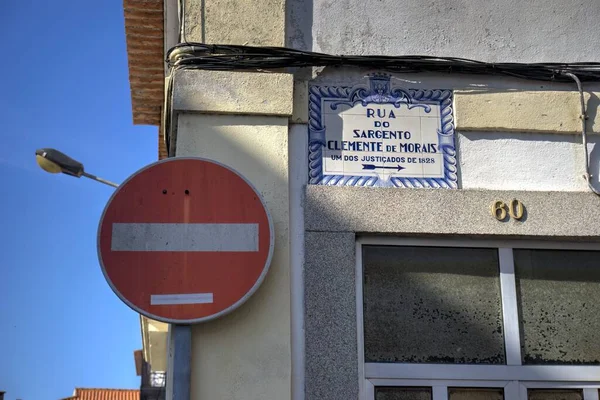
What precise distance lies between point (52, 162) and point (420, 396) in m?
6.00

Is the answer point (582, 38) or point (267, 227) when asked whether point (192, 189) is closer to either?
point (267, 227)

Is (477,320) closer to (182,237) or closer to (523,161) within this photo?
(523,161)

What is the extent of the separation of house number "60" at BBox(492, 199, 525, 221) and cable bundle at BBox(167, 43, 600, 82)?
765 millimetres

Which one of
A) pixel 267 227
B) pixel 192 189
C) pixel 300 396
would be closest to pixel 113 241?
pixel 192 189

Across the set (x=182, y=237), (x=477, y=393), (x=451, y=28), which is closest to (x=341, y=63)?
(x=451, y=28)

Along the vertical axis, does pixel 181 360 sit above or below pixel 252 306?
below

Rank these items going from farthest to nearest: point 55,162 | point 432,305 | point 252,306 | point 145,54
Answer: point 55,162 → point 145,54 → point 432,305 → point 252,306

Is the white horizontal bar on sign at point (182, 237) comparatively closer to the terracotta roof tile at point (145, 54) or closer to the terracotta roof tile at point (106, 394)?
the terracotta roof tile at point (145, 54)

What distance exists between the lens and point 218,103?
14.5ft

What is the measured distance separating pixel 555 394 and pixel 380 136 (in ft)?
5.23

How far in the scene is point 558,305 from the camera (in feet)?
14.7

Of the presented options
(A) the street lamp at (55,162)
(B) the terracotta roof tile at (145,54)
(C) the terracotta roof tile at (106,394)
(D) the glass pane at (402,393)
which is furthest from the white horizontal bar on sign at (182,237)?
(C) the terracotta roof tile at (106,394)

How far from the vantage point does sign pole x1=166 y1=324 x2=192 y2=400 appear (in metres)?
3.95

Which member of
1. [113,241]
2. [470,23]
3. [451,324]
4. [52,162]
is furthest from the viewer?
[52,162]
